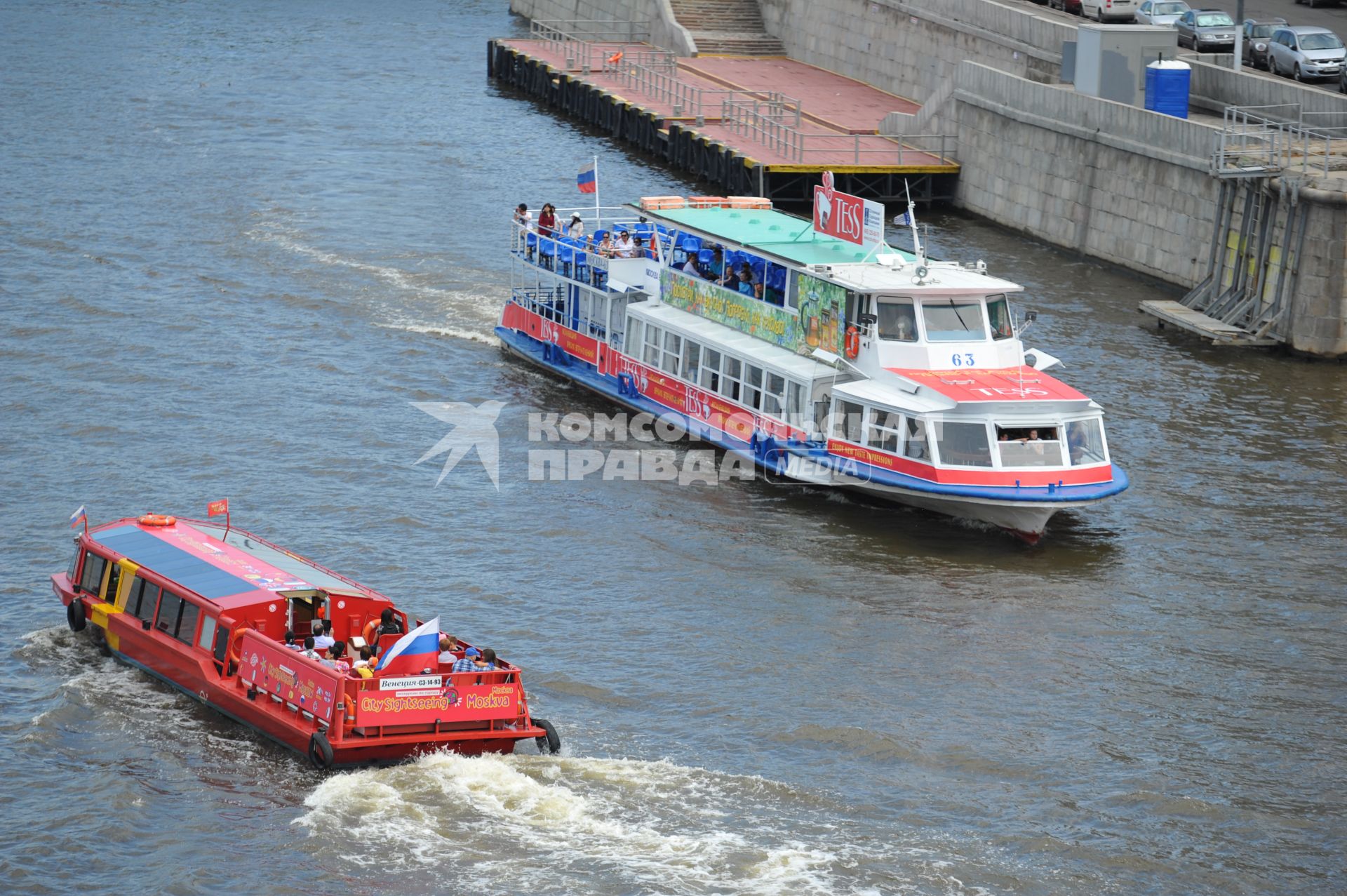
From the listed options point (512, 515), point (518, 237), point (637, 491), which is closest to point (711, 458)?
point (637, 491)

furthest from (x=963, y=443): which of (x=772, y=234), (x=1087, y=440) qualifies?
(x=772, y=234)

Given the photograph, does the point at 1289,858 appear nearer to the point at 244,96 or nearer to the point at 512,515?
the point at 512,515

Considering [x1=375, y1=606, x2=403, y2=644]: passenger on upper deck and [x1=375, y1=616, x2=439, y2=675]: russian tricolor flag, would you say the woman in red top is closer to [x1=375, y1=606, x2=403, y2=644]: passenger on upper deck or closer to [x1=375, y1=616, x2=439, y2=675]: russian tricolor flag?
[x1=375, y1=606, x2=403, y2=644]: passenger on upper deck

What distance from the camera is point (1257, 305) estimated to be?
4884 cm

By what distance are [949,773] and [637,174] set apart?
4613cm

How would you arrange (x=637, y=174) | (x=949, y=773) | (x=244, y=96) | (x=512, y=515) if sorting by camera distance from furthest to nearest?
(x=244, y=96), (x=637, y=174), (x=512, y=515), (x=949, y=773)

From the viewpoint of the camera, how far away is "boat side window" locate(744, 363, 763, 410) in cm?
3919

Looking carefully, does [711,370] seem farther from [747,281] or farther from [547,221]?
[547,221]

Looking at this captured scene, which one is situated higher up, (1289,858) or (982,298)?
(982,298)

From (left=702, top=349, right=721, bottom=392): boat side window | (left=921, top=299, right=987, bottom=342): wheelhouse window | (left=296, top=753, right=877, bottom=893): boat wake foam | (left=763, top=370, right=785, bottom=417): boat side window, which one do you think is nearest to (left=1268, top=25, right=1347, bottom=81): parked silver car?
(left=921, top=299, right=987, bottom=342): wheelhouse window

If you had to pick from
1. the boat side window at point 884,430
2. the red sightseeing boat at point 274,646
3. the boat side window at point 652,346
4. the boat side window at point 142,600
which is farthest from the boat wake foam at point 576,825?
the boat side window at point 652,346

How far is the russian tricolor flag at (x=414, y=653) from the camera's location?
2614 cm

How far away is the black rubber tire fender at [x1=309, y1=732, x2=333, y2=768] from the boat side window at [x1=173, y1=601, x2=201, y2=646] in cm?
333

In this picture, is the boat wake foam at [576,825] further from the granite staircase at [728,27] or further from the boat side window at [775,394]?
the granite staircase at [728,27]
